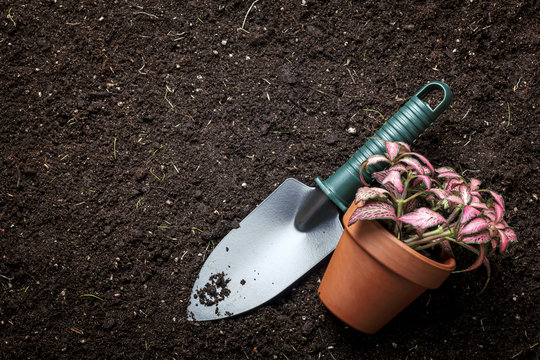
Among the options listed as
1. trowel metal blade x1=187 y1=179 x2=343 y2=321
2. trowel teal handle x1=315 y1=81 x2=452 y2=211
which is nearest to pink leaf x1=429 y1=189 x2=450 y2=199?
trowel teal handle x1=315 y1=81 x2=452 y2=211

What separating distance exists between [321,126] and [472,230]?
26.7 inches

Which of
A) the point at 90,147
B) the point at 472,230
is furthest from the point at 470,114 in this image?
the point at 90,147

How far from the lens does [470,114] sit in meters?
1.48

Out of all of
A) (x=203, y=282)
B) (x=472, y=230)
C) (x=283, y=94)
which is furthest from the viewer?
(x=283, y=94)

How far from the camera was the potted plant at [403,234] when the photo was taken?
103cm

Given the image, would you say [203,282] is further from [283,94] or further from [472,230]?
[472,230]

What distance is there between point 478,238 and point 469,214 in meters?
0.06

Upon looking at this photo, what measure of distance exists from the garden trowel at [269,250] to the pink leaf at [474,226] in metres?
0.40

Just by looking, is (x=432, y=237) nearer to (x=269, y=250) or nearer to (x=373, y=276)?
(x=373, y=276)

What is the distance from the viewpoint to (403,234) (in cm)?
121

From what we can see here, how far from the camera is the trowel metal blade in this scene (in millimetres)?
1397

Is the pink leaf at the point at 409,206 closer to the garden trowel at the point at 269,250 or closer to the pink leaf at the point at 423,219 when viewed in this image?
the pink leaf at the point at 423,219

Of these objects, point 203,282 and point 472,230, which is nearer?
point 472,230

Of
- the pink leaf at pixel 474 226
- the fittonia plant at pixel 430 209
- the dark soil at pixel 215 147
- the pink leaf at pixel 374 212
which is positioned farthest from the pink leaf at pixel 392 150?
the dark soil at pixel 215 147
